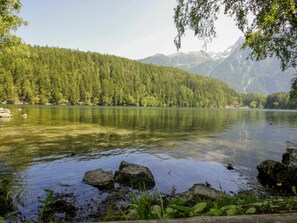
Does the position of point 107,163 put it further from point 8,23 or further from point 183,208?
point 8,23

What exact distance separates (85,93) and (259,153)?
18311 cm

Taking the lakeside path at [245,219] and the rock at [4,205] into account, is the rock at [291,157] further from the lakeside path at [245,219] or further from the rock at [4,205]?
the rock at [4,205]

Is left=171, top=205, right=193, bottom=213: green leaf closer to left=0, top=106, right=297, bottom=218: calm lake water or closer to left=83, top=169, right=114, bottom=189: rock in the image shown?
left=0, top=106, right=297, bottom=218: calm lake water

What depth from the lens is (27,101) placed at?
6462 inches

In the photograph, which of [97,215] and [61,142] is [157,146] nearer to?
[61,142]

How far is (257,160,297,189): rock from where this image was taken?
15219 mm

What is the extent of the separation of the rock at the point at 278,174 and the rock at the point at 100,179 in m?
11.1

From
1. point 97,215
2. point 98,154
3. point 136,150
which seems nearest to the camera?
point 97,215

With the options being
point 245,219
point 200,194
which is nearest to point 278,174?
point 200,194

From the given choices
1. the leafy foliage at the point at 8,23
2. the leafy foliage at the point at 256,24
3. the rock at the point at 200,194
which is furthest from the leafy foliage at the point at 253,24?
the leafy foliage at the point at 8,23

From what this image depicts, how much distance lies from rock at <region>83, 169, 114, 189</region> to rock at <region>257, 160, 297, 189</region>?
11075 millimetres

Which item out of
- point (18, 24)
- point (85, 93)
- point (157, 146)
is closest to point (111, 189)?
point (157, 146)

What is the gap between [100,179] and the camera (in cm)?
1366

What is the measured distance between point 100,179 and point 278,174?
12.3 metres
